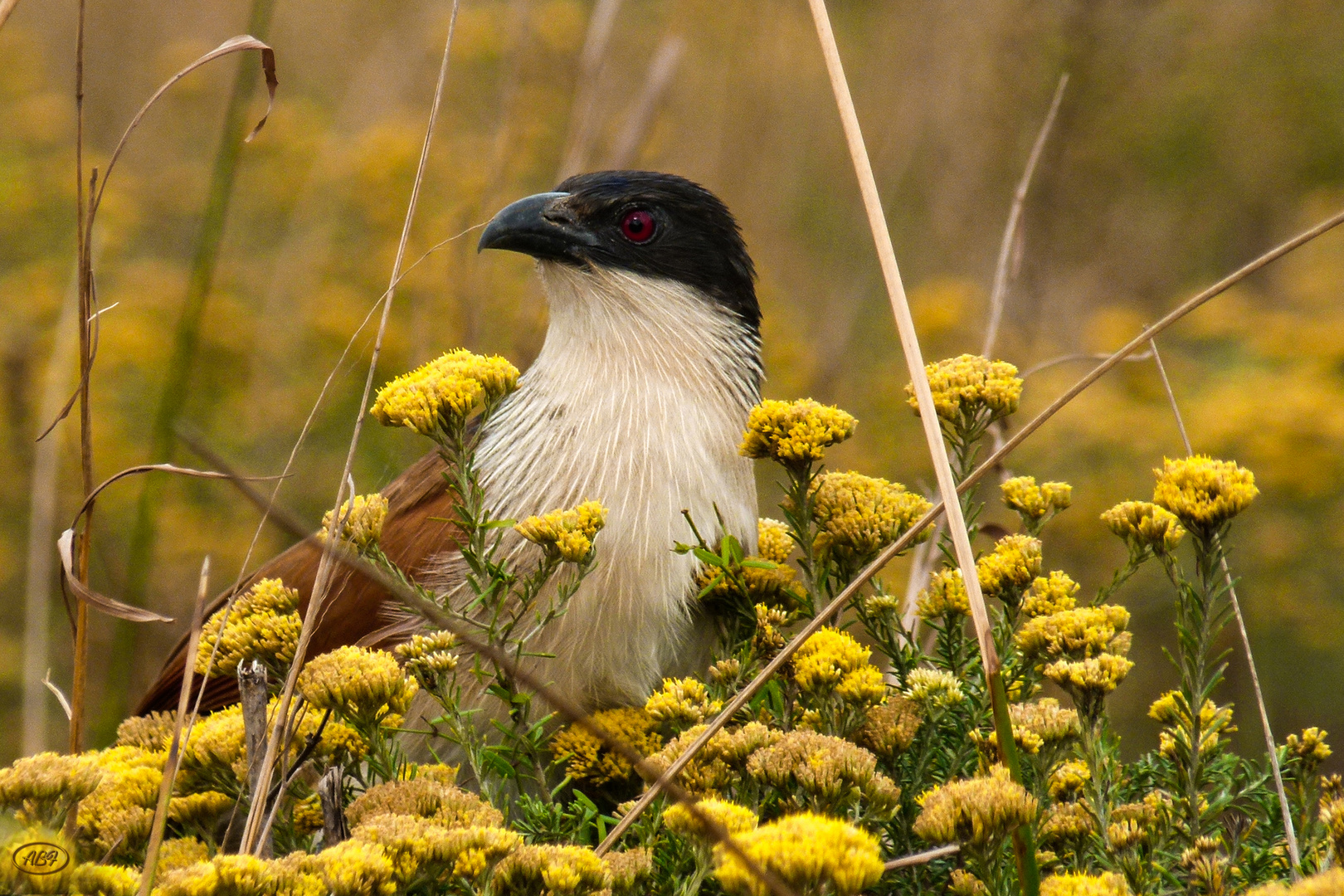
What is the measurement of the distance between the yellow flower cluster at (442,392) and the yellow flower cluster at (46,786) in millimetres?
564

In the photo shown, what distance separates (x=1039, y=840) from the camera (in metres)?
1.52

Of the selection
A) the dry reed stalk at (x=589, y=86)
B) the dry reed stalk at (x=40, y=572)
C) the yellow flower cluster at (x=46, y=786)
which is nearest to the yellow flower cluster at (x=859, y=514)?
the yellow flower cluster at (x=46, y=786)

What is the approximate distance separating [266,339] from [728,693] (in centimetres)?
317

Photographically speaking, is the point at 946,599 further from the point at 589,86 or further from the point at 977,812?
the point at 589,86

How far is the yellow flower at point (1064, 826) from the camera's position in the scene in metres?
1.50

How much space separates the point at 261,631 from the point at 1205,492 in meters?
1.20

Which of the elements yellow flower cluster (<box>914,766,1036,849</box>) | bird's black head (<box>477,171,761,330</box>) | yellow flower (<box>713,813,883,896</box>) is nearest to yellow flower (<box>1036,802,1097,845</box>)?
yellow flower cluster (<box>914,766,1036,849</box>)

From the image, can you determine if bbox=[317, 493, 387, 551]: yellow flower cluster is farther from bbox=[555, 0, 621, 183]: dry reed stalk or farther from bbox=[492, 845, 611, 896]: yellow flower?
bbox=[555, 0, 621, 183]: dry reed stalk

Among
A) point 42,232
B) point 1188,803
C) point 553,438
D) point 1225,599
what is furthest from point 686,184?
point 42,232

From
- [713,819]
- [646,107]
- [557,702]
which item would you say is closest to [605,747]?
[713,819]

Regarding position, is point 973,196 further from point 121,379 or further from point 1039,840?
point 1039,840

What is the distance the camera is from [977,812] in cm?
126

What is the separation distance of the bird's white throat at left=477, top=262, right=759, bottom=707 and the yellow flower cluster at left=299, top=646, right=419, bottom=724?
0.72 metres

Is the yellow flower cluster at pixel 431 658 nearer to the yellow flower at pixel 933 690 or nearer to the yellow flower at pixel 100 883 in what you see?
the yellow flower at pixel 100 883
